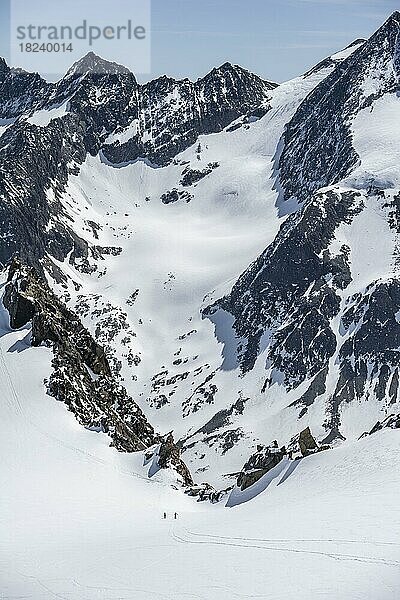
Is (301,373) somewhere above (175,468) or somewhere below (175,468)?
above

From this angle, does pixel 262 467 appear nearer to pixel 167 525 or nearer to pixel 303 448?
pixel 303 448

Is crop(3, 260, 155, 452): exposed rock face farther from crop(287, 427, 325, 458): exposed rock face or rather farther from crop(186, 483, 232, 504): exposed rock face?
crop(287, 427, 325, 458): exposed rock face

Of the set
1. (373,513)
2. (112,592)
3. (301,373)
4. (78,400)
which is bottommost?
(112,592)

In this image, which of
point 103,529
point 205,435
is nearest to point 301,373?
point 205,435

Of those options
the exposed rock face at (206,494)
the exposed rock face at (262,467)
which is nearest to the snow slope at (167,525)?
the exposed rock face at (206,494)

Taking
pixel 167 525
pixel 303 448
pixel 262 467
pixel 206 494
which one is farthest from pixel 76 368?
Result: pixel 167 525

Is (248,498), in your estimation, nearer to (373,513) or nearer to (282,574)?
(373,513)
